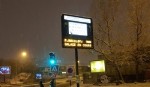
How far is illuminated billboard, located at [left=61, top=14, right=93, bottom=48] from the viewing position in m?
25.1

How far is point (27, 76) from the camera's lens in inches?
4021

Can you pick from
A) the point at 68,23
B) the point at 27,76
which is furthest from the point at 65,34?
the point at 27,76

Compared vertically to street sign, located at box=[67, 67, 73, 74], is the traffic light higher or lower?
higher

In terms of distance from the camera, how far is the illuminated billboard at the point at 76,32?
25062mm

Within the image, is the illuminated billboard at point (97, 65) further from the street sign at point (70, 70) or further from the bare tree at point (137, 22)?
the street sign at point (70, 70)

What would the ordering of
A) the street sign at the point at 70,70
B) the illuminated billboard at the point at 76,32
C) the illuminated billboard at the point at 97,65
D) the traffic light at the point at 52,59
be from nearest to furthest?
the street sign at the point at 70,70, the illuminated billboard at the point at 76,32, the traffic light at the point at 52,59, the illuminated billboard at the point at 97,65

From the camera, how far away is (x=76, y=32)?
25750 mm

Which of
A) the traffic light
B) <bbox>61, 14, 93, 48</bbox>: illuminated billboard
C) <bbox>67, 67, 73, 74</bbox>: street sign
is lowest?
<bbox>67, 67, 73, 74</bbox>: street sign

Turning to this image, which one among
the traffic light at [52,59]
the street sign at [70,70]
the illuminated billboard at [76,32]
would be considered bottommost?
the street sign at [70,70]

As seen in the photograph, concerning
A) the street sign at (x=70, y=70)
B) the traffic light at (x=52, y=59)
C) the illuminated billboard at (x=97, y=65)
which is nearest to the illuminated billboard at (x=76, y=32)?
the street sign at (x=70, y=70)

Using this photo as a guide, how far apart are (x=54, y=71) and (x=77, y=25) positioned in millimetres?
3746

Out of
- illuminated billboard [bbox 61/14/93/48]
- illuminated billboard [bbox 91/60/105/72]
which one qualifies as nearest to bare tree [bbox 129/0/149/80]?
illuminated billboard [bbox 91/60/105/72]

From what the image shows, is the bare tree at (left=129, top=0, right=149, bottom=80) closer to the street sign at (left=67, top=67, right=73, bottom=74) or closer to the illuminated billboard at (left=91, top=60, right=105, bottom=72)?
the illuminated billboard at (left=91, top=60, right=105, bottom=72)

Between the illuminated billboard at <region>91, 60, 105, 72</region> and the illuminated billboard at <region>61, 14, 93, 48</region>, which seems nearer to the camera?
the illuminated billboard at <region>61, 14, 93, 48</region>
